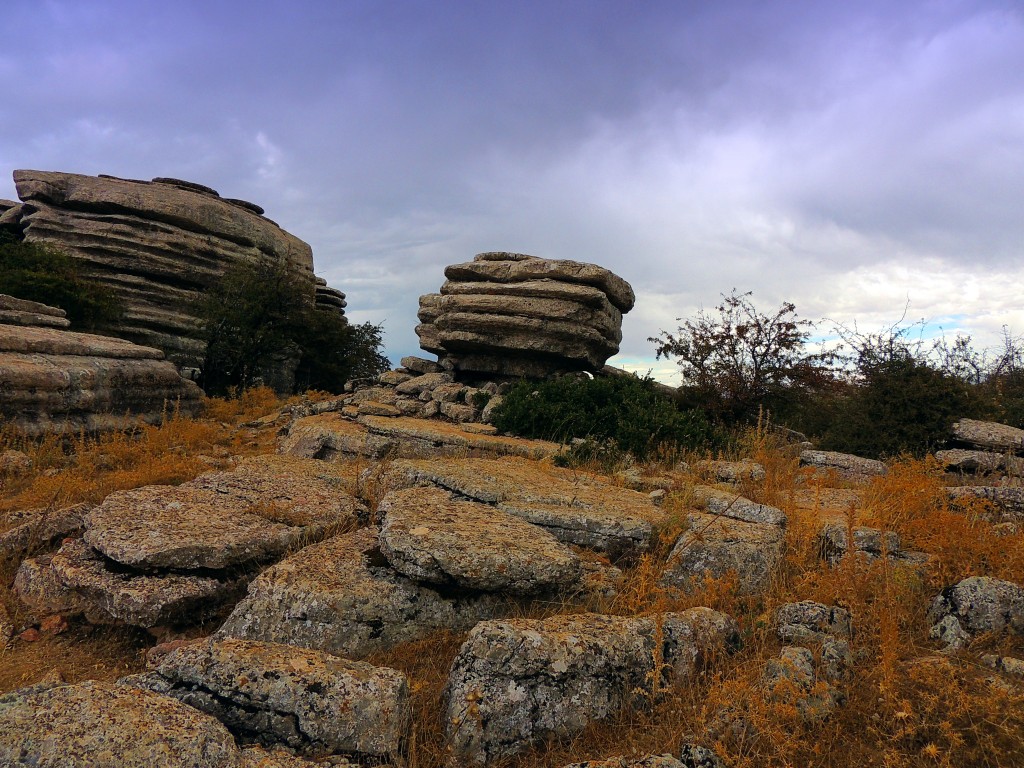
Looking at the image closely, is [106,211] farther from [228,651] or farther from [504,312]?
[228,651]

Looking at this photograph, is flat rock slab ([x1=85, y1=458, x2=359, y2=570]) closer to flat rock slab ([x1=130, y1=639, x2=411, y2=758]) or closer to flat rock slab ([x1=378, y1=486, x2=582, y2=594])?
flat rock slab ([x1=378, y1=486, x2=582, y2=594])

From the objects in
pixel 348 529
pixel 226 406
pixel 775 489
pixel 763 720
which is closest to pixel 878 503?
pixel 775 489

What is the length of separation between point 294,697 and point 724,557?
389 cm

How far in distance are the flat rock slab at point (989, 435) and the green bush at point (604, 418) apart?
4.86 meters

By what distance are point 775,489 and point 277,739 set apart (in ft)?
21.8

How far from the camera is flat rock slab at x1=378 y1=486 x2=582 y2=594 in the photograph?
4.65m

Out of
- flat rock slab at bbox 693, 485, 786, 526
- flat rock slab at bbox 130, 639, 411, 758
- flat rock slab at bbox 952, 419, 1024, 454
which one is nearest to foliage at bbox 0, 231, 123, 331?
flat rock slab at bbox 130, 639, 411, 758

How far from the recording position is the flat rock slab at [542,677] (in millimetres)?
3447

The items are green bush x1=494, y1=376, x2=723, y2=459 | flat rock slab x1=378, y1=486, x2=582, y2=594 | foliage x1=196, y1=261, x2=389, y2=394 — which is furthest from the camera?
foliage x1=196, y1=261, x2=389, y2=394

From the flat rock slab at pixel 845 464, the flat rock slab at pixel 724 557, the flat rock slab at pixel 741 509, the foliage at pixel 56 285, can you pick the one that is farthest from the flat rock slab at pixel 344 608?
the foliage at pixel 56 285

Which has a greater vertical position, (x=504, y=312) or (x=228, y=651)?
(x=504, y=312)

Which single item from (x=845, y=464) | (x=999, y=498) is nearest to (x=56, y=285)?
(x=845, y=464)

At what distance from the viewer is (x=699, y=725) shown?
339 centimetres

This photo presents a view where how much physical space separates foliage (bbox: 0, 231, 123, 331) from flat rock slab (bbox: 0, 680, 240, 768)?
18.2 metres
